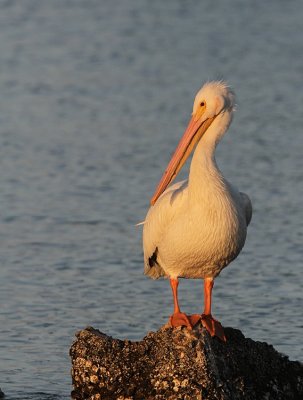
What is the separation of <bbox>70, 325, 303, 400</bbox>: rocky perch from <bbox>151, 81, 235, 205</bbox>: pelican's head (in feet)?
4.09

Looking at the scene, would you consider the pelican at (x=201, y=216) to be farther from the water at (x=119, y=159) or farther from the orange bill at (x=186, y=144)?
the water at (x=119, y=159)

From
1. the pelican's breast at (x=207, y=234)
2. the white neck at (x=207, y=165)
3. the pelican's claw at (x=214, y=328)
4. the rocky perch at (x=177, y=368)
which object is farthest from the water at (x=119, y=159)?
the pelican's claw at (x=214, y=328)

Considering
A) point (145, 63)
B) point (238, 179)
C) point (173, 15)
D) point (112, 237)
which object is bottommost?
point (112, 237)

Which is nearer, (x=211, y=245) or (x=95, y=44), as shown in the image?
(x=211, y=245)

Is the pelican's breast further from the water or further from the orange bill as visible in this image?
the water

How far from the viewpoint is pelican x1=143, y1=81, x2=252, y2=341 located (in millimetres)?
7664

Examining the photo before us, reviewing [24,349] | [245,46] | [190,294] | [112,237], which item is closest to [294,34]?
[245,46]

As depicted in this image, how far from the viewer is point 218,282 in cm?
1097

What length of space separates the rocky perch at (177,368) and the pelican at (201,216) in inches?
8.1

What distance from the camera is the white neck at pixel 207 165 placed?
7738 millimetres

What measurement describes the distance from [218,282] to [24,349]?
91.5 inches

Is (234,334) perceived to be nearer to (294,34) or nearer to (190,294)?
(190,294)

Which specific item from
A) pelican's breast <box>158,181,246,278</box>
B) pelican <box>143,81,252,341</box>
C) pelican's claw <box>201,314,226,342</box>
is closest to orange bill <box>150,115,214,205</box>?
pelican <box>143,81,252,341</box>

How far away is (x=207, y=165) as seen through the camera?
785 centimetres
